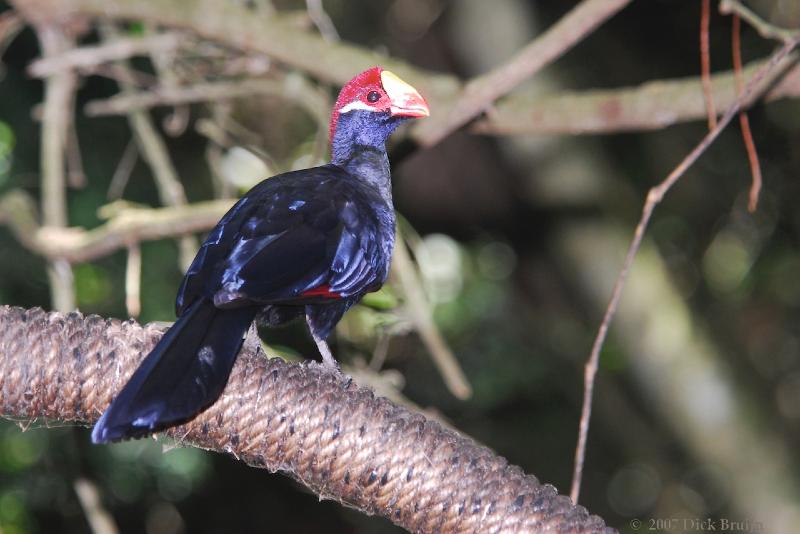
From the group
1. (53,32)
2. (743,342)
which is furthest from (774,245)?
(53,32)

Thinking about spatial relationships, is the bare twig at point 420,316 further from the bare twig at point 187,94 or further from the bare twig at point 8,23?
the bare twig at point 8,23

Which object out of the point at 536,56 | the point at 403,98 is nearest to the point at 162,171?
the point at 403,98

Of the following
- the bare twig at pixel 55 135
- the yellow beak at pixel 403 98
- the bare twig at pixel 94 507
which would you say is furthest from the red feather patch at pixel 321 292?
the bare twig at pixel 55 135

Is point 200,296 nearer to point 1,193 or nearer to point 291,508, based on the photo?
point 1,193

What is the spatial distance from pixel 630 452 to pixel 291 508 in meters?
2.17

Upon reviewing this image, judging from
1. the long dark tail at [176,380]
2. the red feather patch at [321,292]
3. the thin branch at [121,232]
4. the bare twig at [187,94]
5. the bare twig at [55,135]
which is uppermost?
the bare twig at [187,94]

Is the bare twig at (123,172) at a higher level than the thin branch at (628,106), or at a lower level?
lower

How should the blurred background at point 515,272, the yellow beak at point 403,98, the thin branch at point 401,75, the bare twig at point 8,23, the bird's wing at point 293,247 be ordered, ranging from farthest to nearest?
the blurred background at point 515,272
the bare twig at point 8,23
the thin branch at point 401,75
the yellow beak at point 403,98
the bird's wing at point 293,247

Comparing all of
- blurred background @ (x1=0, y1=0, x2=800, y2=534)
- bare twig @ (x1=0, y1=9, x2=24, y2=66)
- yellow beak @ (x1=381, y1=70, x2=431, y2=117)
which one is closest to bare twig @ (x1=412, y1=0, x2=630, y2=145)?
yellow beak @ (x1=381, y1=70, x2=431, y2=117)

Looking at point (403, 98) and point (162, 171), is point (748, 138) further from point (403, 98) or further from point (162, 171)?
point (162, 171)

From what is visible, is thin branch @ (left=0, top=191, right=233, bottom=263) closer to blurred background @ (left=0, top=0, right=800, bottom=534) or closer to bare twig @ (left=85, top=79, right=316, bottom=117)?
blurred background @ (left=0, top=0, right=800, bottom=534)

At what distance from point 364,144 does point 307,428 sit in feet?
4.81

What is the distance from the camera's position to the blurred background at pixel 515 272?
14.1 ft

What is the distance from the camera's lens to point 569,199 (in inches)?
184
